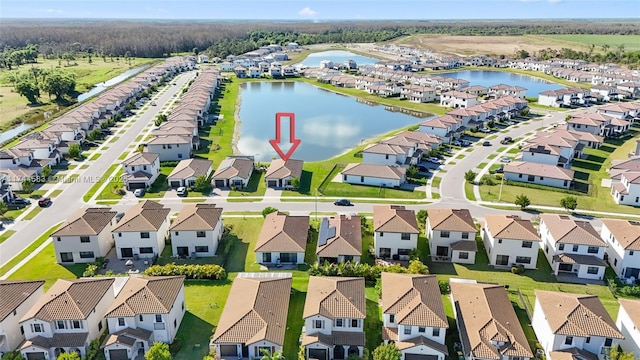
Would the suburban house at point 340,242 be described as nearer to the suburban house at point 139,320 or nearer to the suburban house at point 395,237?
the suburban house at point 395,237

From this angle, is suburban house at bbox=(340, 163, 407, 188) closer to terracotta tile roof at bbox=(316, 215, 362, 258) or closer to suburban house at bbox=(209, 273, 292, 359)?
terracotta tile roof at bbox=(316, 215, 362, 258)

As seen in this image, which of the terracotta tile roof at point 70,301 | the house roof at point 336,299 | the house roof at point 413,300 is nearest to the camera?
the house roof at point 413,300

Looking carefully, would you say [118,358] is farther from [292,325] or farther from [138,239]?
[138,239]

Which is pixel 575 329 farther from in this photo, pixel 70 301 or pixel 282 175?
pixel 282 175

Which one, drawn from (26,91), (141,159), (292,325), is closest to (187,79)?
(26,91)

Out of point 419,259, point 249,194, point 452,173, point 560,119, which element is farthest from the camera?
point 560,119

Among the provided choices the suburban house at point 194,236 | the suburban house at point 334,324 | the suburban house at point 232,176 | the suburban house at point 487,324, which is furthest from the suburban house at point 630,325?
the suburban house at point 232,176

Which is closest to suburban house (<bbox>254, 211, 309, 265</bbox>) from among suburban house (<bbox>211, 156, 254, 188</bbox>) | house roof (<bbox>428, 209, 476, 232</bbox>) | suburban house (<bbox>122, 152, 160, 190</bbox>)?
A: house roof (<bbox>428, 209, 476, 232</bbox>)
